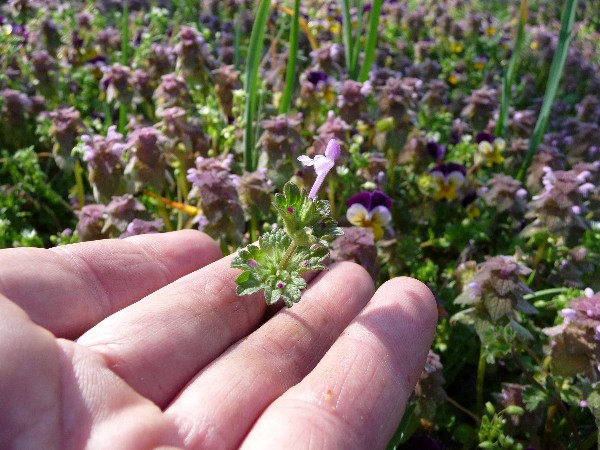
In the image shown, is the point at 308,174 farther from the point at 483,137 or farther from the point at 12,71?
the point at 12,71

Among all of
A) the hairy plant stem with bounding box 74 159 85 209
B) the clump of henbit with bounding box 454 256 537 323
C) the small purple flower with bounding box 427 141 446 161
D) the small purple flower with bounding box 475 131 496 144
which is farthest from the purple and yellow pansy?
the hairy plant stem with bounding box 74 159 85 209

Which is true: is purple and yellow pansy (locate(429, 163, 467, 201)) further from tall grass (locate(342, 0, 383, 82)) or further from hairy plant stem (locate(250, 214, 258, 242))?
hairy plant stem (locate(250, 214, 258, 242))

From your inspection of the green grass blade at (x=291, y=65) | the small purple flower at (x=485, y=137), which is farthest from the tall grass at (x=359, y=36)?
the small purple flower at (x=485, y=137)

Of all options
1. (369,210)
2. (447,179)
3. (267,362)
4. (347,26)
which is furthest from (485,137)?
(267,362)

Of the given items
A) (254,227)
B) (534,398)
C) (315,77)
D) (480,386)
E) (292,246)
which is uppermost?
(292,246)

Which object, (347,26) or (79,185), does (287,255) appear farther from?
(347,26)

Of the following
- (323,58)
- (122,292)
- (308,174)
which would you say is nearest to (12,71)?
(323,58)
